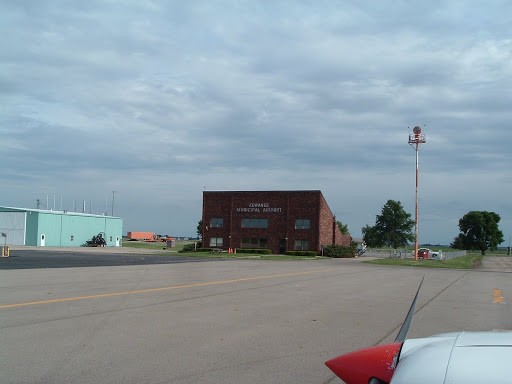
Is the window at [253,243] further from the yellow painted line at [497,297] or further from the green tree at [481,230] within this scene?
the green tree at [481,230]

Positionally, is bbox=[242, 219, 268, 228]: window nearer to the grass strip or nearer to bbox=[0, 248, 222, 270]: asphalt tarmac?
the grass strip

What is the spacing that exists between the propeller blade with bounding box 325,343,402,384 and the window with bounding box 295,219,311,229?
63913 mm

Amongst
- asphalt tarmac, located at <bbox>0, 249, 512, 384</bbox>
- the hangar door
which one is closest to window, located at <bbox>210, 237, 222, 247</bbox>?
the hangar door

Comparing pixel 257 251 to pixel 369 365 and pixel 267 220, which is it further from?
pixel 369 365

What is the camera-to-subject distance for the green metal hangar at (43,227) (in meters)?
77.6

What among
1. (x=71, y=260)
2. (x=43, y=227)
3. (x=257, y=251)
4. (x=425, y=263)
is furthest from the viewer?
(x=43, y=227)

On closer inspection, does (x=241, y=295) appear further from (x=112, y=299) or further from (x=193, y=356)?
(x=193, y=356)

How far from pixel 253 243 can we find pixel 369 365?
217ft

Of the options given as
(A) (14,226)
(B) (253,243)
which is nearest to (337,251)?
(B) (253,243)

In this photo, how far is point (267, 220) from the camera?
227 feet

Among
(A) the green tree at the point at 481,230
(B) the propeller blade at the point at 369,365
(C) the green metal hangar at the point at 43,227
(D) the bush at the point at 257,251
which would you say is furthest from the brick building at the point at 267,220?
(A) the green tree at the point at 481,230

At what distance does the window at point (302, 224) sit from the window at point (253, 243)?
4388 mm

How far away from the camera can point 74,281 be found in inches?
784

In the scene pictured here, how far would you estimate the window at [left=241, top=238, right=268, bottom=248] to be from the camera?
69.1 meters
